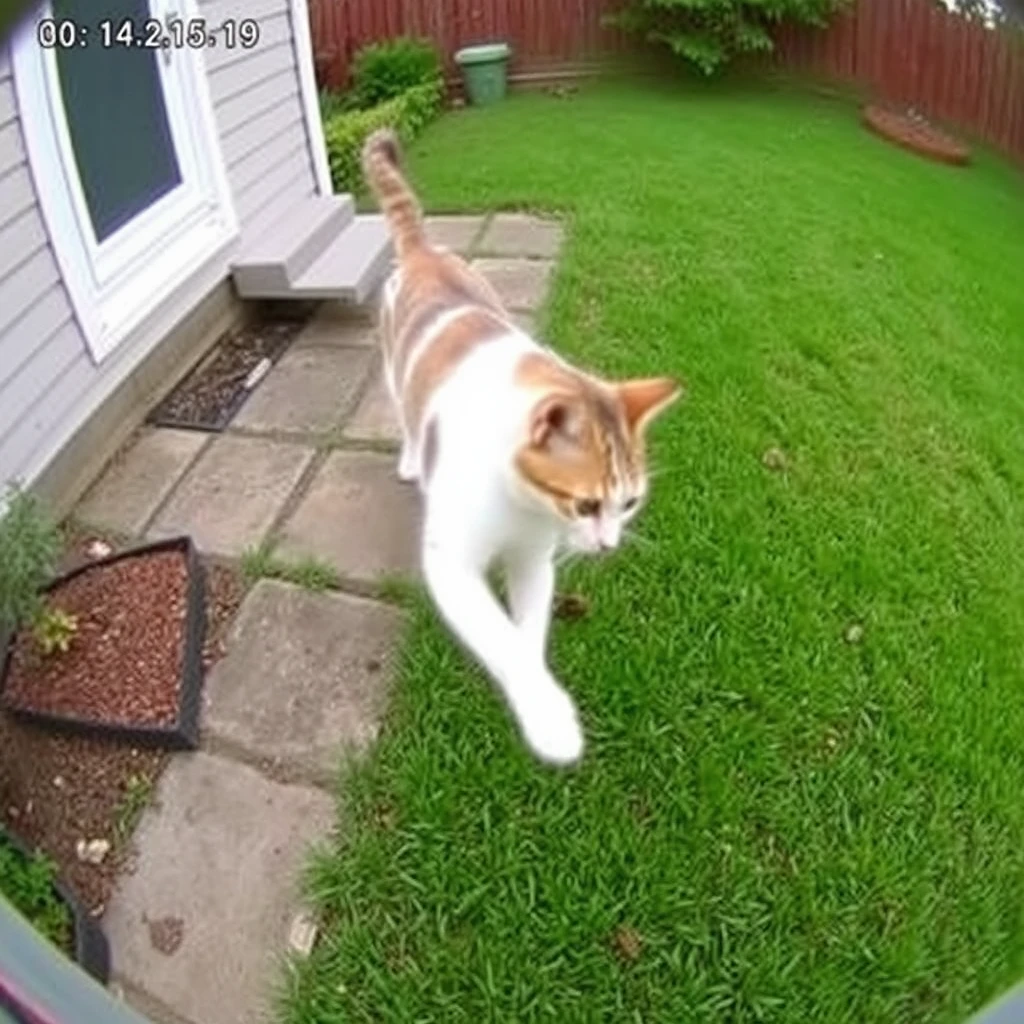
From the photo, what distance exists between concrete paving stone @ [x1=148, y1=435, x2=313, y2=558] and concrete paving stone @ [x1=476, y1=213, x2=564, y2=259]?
0.93m

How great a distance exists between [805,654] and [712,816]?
1.05ft

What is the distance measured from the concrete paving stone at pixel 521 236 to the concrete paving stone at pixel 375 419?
69 centimetres

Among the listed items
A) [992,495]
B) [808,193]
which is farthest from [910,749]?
[808,193]

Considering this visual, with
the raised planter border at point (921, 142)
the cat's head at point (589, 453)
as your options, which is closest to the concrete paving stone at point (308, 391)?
the cat's head at point (589, 453)

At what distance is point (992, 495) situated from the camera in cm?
219

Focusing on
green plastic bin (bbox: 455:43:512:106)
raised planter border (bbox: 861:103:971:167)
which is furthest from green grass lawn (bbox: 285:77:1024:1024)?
green plastic bin (bbox: 455:43:512:106)

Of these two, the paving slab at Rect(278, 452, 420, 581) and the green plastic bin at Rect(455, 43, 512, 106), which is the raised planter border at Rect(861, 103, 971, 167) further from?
the paving slab at Rect(278, 452, 420, 581)

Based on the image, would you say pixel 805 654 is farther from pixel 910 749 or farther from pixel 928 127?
pixel 928 127

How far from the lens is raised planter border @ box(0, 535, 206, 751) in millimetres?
1509

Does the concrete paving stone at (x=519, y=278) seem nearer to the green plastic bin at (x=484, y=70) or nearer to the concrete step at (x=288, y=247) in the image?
the concrete step at (x=288, y=247)

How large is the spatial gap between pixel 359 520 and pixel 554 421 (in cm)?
89

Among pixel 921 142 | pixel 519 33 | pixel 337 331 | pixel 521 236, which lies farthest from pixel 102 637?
pixel 519 33

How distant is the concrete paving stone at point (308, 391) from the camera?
2146 millimetres

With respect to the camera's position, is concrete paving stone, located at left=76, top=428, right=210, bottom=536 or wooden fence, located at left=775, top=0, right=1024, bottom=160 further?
wooden fence, located at left=775, top=0, right=1024, bottom=160
